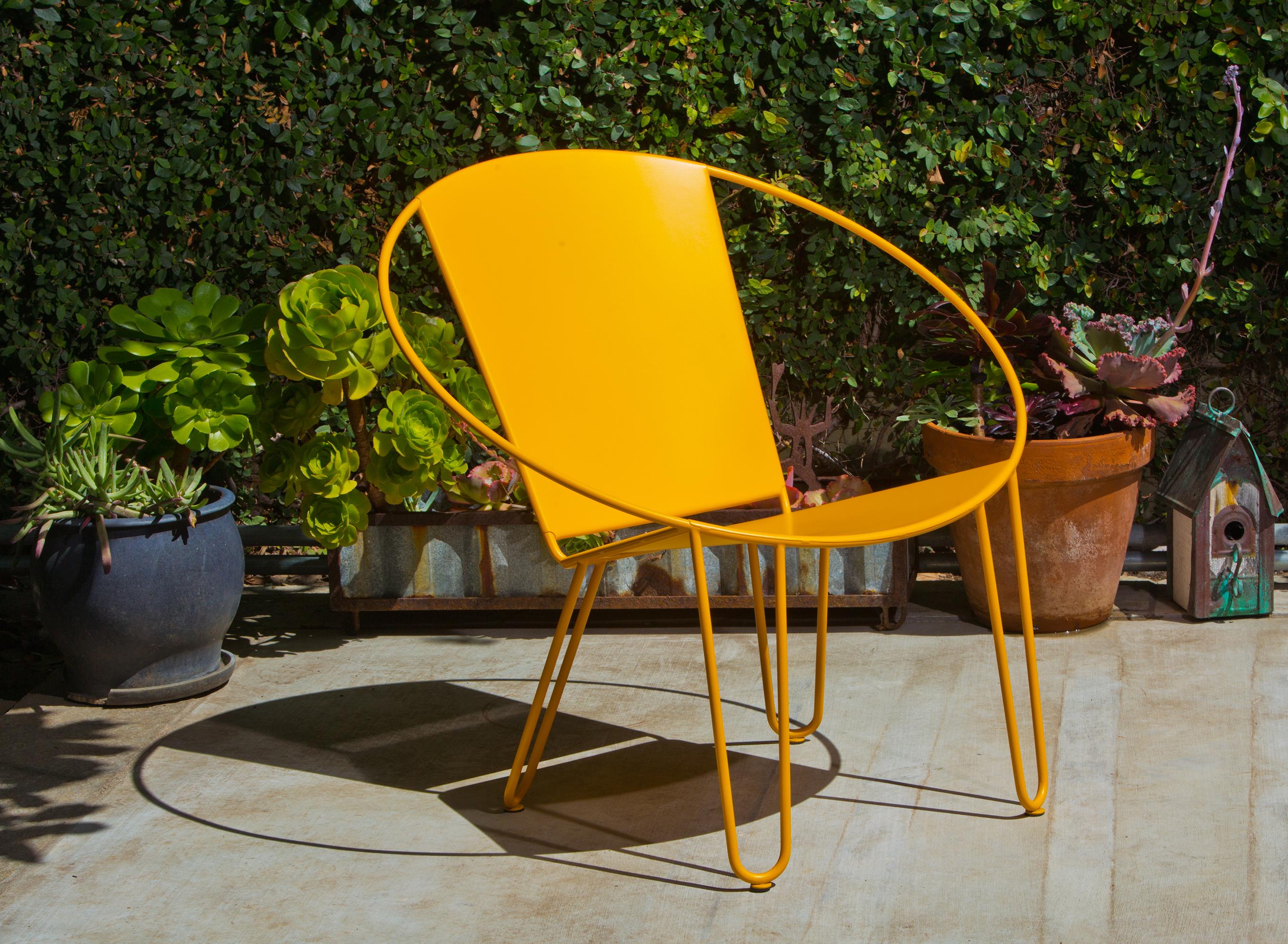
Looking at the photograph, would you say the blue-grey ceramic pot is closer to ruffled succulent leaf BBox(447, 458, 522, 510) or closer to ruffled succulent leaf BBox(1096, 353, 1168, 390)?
ruffled succulent leaf BBox(447, 458, 522, 510)

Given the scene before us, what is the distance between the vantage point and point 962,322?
307 cm

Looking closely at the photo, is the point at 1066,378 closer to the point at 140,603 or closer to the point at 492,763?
the point at 492,763

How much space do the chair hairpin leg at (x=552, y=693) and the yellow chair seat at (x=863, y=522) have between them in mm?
139

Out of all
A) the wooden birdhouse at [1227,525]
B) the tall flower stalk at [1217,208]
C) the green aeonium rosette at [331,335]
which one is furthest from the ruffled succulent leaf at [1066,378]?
the green aeonium rosette at [331,335]

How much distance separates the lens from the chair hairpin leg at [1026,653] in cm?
209

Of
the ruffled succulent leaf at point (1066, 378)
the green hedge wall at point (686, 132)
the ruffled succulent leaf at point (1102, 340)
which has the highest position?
the green hedge wall at point (686, 132)

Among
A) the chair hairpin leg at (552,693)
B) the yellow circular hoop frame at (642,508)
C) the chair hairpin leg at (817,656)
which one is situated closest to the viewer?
the yellow circular hoop frame at (642,508)

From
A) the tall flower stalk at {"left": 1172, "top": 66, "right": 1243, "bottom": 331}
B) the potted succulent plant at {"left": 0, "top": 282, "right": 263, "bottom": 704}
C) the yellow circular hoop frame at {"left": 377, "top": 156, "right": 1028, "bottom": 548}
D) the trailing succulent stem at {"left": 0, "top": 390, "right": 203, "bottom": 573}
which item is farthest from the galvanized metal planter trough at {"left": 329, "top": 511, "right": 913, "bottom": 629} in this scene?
the yellow circular hoop frame at {"left": 377, "top": 156, "right": 1028, "bottom": 548}

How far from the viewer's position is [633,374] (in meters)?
2.32

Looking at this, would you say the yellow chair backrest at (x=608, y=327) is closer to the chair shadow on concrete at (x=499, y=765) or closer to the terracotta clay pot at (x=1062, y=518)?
the chair shadow on concrete at (x=499, y=765)

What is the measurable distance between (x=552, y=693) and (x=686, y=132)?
1.80 m

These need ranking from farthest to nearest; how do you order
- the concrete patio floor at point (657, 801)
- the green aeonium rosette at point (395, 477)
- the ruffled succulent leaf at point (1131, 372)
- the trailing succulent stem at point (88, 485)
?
the green aeonium rosette at point (395, 477), the ruffled succulent leaf at point (1131, 372), the trailing succulent stem at point (88, 485), the concrete patio floor at point (657, 801)

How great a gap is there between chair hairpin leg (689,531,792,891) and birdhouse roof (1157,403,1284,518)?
63.0 inches

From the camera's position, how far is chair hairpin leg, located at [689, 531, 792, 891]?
6.15 feet
